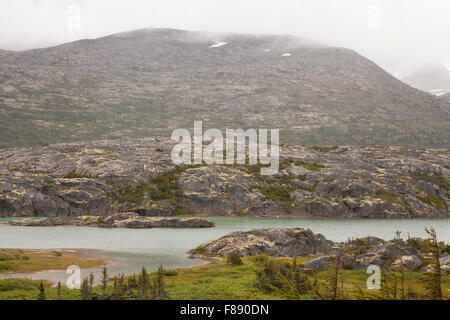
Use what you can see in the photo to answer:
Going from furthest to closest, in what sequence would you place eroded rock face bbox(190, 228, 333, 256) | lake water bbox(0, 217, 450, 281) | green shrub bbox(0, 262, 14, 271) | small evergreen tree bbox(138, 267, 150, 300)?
1. eroded rock face bbox(190, 228, 333, 256)
2. lake water bbox(0, 217, 450, 281)
3. green shrub bbox(0, 262, 14, 271)
4. small evergreen tree bbox(138, 267, 150, 300)

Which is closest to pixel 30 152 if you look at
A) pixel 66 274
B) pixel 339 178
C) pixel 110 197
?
pixel 110 197

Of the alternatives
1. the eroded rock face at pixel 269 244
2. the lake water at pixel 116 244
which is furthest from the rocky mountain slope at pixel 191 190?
the eroded rock face at pixel 269 244

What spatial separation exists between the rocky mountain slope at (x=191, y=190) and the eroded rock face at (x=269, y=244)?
90707mm

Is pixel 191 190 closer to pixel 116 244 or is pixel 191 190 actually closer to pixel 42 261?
pixel 116 244

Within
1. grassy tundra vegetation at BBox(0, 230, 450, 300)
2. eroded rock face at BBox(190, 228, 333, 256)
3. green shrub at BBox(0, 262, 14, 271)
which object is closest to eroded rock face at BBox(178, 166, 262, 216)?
eroded rock face at BBox(190, 228, 333, 256)

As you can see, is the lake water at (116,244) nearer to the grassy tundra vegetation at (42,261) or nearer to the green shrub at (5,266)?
the grassy tundra vegetation at (42,261)

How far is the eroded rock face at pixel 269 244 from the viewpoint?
213ft

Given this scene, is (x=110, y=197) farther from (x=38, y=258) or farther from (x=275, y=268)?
(x=275, y=268)

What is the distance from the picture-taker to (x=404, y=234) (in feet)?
343

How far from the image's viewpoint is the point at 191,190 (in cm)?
17400

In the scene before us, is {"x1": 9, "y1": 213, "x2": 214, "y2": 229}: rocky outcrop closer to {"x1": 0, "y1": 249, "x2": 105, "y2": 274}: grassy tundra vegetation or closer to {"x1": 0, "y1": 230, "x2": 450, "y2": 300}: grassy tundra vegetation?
{"x1": 0, "y1": 249, "x2": 105, "y2": 274}: grassy tundra vegetation

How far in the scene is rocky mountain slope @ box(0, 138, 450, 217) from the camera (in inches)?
6068

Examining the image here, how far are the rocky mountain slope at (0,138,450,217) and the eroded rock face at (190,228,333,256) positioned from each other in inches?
3571
